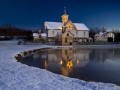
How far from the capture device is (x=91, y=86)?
1038 cm

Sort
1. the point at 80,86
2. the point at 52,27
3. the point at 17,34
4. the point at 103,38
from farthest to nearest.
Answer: the point at 17,34, the point at 103,38, the point at 52,27, the point at 80,86

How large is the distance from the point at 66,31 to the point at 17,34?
71.6 metres

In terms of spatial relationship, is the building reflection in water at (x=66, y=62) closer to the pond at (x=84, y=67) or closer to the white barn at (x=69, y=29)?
the pond at (x=84, y=67)

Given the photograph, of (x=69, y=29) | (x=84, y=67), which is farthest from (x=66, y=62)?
(x=69, y=29)

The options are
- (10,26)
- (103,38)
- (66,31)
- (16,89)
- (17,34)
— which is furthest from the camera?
(10,26)

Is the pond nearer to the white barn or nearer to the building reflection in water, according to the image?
the building reflection in water

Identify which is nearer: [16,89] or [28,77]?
[16,89]

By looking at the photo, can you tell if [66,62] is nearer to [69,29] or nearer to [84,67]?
[84,67]

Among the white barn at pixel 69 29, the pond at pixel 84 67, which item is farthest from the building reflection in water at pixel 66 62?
the white barn at pixel 69 29

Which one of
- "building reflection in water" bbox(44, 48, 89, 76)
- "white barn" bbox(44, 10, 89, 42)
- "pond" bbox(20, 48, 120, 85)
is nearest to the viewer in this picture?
"pond" bbox(20, 48, 120, 85)

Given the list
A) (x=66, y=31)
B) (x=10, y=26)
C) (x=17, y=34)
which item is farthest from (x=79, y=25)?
(x=10, y=26)

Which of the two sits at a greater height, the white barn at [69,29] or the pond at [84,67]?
the white barn at [69,29]

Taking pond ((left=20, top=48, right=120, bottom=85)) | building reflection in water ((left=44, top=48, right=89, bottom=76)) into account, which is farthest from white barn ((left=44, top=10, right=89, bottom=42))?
pond ((left=20, top=48, right=120, bottom=85))

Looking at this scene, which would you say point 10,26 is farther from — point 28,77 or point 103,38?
point 28,77
